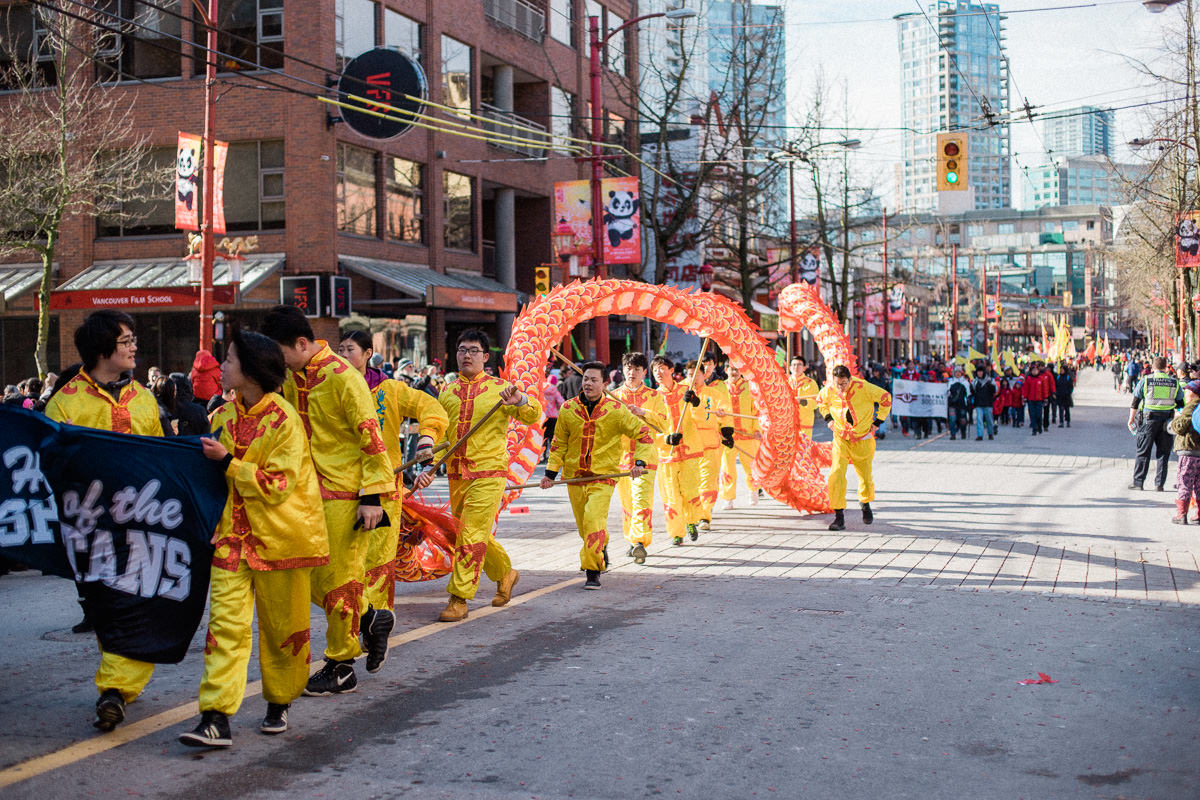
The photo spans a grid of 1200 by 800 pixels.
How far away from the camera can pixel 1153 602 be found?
846 cm

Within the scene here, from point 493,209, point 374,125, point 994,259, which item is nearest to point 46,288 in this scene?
point 374,125

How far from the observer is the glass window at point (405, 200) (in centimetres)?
2794

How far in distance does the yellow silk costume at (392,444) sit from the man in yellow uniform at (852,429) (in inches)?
236

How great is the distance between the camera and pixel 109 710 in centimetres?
522

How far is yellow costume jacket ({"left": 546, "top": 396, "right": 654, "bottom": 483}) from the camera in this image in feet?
30.4

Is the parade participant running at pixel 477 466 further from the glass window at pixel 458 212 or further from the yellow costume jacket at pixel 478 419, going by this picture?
the glass window at pixel 458 212

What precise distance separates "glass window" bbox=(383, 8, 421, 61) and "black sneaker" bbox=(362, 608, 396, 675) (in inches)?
900

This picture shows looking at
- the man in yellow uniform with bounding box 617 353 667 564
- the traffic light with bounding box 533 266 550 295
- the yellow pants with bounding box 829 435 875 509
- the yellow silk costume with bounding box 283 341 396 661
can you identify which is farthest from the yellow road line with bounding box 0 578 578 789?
the traffic light with bounding box 533 266 550 295

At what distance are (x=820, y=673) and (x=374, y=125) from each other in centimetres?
1653

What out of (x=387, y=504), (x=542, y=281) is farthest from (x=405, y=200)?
(x=387, y=504)

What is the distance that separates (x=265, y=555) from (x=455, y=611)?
2.83 m

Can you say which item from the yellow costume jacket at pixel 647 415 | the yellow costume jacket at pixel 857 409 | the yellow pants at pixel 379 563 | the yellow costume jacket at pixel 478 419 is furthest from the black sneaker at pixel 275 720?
the yellow costume jacket at pixel 857 409

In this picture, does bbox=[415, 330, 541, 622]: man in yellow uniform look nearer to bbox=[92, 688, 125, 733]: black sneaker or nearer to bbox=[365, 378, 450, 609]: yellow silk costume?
bbox=[365, 378, 450, 609]: yellow silk costume

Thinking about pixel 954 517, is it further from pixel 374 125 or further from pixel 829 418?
pixel 374 125
